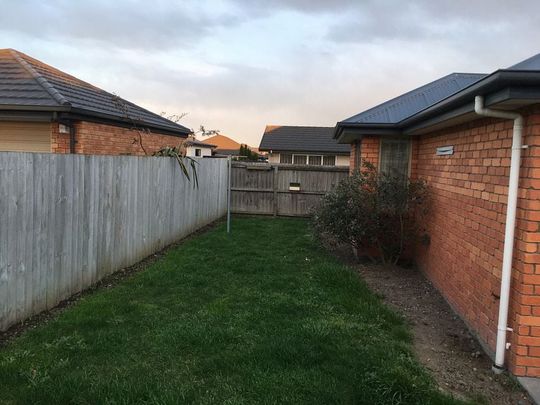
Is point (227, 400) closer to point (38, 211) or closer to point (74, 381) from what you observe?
point (74, 381)

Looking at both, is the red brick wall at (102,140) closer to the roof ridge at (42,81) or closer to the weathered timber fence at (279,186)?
the roof ridge at (42,81)

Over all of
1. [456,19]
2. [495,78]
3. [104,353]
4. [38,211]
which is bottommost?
[104,353]

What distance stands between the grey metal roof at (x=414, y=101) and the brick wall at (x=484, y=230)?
46.6 inches

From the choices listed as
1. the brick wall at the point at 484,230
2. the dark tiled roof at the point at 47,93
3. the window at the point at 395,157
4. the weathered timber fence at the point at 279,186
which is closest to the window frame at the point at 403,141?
the window at the point at 395,157

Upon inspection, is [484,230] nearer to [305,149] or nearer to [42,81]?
[42,81]

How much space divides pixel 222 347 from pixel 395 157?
18.7 feet

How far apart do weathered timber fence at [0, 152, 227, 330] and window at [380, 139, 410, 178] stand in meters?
4.20

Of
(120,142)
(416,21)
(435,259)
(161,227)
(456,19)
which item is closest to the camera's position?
(435,259)

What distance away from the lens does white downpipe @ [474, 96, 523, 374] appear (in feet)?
12.4

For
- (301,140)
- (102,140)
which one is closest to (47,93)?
(102,140)

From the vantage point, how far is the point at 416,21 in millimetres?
10188

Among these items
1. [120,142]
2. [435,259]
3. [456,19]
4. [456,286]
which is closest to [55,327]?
[456,286]

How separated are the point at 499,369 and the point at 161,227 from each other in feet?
21.1

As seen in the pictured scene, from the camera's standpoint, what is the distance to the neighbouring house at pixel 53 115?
28.9ft
